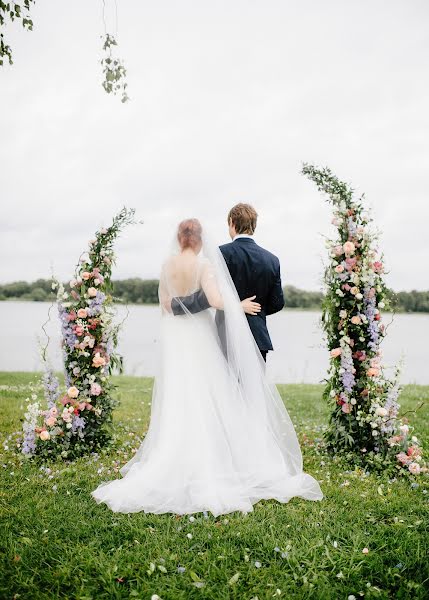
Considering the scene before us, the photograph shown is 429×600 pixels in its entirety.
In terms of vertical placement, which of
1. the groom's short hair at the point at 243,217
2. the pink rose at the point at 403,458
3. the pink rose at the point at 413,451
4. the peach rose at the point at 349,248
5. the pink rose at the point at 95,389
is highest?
the groom's short hair at the point at 243,217

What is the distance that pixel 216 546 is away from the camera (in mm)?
3320

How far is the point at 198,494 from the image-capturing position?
4.03 meters

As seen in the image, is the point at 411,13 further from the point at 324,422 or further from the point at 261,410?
the point at 261,410

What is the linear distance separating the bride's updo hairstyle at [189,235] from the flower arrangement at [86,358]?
1307mm

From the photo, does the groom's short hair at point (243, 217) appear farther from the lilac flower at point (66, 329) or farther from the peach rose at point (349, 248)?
the lilac flower at point (66, 329)

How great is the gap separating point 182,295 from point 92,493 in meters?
2.01

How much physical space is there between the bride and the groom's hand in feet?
0.14

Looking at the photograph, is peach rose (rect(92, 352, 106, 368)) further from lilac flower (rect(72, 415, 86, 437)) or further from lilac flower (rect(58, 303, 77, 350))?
lilac flower (rect(72, 415, 86, 437))

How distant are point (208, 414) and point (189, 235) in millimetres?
1747

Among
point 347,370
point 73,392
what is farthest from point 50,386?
point 347,370

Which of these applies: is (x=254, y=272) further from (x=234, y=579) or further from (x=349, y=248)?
(x=234, y=579)

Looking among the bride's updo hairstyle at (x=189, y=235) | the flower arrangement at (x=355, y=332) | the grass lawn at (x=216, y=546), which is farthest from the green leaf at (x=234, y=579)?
the bride's updo hairstyle at (x=189, y=235)

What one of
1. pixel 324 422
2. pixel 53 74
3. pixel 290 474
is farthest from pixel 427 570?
pixel 53 74

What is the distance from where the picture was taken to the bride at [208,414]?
4.18m
